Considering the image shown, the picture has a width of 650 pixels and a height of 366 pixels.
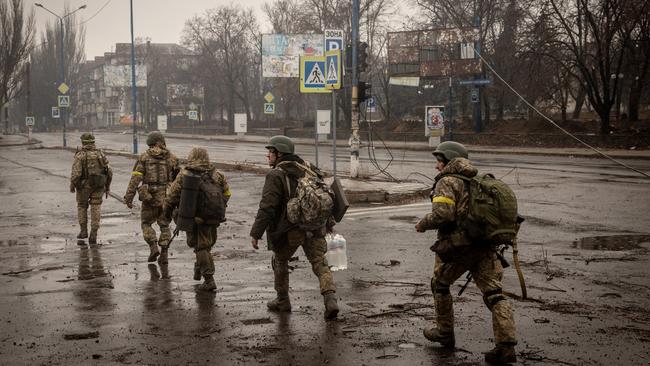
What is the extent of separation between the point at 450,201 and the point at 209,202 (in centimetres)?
321

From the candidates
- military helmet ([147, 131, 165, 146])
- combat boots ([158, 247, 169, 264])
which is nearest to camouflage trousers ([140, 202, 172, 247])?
combat boots ([158, 247, 169, 264])

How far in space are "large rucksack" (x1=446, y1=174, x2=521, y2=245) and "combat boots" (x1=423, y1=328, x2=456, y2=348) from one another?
2.60 feet

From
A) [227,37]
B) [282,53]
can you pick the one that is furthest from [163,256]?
[227,37]

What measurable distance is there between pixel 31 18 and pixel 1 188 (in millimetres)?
40321

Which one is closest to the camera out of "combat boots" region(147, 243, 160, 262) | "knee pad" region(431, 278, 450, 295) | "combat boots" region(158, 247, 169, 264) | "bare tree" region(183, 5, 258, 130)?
"knee pad" region(431, 278, 450, 295)

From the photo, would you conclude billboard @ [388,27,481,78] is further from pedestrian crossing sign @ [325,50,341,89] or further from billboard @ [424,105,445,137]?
pedestrian crossing sign @ [325,50,341,89]

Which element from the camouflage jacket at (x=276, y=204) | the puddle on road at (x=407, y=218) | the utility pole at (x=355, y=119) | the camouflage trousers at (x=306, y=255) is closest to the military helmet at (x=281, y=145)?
the camouflage jacket at (x=276, y=204)

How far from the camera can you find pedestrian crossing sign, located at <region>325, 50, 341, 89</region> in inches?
637

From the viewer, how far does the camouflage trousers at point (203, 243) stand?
25.9 feet

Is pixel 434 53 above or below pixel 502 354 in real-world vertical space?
above

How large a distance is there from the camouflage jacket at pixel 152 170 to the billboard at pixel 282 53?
1617 inches

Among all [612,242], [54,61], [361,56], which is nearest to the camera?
[612,242]

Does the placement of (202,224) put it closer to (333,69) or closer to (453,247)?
(453,247)

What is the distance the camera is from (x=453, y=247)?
551 cm
